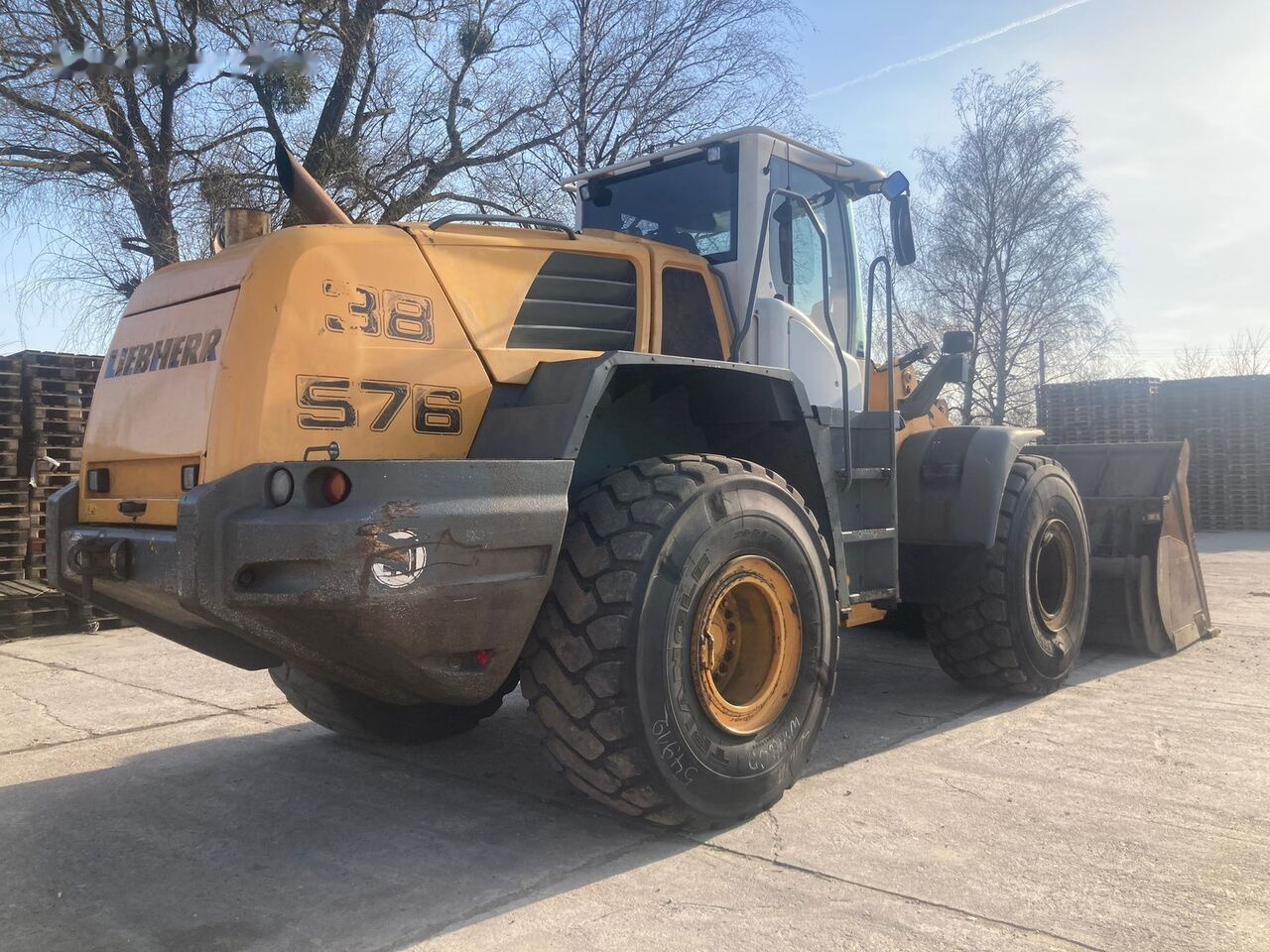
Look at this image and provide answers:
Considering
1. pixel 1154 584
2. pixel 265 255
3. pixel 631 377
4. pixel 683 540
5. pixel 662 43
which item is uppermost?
pixel 662 43

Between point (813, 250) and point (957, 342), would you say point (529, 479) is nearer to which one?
point (813, 250)

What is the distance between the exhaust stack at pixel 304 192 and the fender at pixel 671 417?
1.00 m

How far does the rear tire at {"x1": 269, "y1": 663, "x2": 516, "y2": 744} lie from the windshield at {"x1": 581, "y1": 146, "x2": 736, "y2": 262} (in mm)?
2308

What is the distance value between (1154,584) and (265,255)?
567 centimetres

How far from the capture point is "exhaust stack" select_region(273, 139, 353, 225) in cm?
396

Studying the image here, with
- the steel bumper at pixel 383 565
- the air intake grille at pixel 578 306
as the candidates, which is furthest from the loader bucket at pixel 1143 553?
the steel bumper at pixel 383 565

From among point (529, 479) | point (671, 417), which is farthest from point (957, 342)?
point (529, 479)

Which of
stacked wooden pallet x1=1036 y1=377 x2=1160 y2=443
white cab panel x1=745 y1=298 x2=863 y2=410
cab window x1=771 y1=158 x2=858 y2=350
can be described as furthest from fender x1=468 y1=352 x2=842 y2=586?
stacked wooden pallet x1=1036 y1=377 x2=1160 y2=443

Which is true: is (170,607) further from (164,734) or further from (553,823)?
(164,734)

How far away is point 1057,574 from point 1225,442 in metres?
16.2

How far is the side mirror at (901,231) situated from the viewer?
5.01 metres

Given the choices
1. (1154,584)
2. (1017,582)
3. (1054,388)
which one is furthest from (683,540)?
(1054,388)

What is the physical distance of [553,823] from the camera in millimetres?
3836

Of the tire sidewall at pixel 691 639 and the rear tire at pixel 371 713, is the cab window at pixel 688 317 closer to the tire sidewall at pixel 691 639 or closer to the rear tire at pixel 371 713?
the tire sidewall at pixel 691 639
